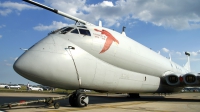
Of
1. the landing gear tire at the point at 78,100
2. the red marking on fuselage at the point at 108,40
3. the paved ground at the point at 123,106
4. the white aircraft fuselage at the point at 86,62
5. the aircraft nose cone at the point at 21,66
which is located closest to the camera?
the aircraft nose cone at the point at 21,66

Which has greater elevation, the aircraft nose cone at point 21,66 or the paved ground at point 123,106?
the aircraft nose cone at point 21,66

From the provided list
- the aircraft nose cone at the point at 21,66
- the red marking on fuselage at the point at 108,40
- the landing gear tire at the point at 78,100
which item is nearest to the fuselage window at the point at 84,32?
the red marking on fuselage at the point at 108,40

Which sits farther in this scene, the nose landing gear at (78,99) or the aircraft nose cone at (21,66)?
the nose landing gear at (78,99)

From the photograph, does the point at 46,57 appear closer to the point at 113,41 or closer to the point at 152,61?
the point at 113,41

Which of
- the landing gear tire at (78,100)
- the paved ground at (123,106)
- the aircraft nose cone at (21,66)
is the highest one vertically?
the aircraft nose cone at (21,66)

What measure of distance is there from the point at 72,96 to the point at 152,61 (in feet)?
27.6

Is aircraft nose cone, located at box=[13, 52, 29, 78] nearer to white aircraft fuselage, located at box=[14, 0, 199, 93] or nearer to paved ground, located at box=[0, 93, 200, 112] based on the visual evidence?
white aircraft fuselage, located at box=[14, 0, 199, 93]

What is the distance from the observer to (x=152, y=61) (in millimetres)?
16969

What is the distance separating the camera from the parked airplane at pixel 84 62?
9.35 m

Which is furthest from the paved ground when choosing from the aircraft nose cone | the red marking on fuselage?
the red marking on fuselage

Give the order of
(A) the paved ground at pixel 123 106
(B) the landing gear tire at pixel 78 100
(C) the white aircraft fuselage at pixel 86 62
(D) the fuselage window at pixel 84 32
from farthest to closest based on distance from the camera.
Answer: (D) the fuselage window at pixel 84 32
(B) the landing gear tire at pixel 78 100
(A) the paved ground at pixel 123 106
(C) the white aircraft fuselage at pixel 86 62

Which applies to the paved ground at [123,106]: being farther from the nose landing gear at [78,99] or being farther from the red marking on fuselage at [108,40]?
the red marking on fuselage at [108,40]

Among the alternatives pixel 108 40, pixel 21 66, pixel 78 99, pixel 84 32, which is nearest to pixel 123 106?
pixel 78 99

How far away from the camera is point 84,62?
34.9 feet
